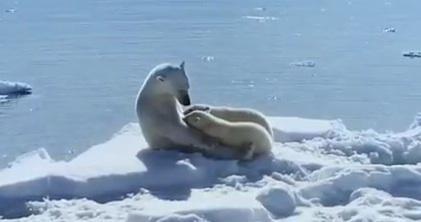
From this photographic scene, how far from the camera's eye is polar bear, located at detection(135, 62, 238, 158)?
18.5 ft

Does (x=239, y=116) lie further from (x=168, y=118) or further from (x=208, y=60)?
(x=208, y=60)

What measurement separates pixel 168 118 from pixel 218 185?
79 cm

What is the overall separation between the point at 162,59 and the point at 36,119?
13.7 ft

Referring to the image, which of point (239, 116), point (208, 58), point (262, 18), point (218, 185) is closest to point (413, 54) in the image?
point (208, 58)

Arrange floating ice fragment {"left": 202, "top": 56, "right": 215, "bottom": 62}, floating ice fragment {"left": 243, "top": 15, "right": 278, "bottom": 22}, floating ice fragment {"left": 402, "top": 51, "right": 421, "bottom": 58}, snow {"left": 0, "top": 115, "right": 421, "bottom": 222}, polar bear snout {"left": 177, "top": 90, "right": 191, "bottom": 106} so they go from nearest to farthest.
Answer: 1. snow {"left": 0, "top": 115, "right": 421, "bottom": 222}
2. polar bear snout {"left": 177, "top": 90, "right": 191, "bottom": 106}
3. floating ice fragment {"left": 202, "top": 56, "right": 215, "bottom": 62}
4. floating ice fragment {"left": 402, "top": 51, "right": 421, "bottom": 58}
5. floating ice fragment {"left": 243, "top": 15, "right": 278, "bottom": 22}

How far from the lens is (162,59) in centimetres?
1193

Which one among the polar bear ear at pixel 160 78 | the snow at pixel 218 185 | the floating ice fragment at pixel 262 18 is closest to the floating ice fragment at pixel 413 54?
the floating ice fragment at pixel 262 18

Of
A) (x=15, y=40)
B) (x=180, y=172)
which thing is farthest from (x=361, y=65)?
(x=180, y=172)

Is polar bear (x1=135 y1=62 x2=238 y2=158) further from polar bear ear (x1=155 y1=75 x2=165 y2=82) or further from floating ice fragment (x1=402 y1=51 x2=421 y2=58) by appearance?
floating ice fragment (x1=402 y1=51 x2=421 y2=58)

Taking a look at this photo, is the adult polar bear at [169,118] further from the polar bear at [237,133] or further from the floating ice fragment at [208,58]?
the floating ice fragment at [208,58]

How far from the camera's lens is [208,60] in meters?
11.9

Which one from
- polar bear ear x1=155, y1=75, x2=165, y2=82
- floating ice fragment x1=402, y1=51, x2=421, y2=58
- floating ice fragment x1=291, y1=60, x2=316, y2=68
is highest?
floating ice fragment x1=402, y1=51, x2=421, y2=58

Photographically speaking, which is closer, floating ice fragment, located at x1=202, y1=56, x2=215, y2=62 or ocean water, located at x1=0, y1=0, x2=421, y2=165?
ocean water, located at x1=0, y1=0, x2=421, y2=165

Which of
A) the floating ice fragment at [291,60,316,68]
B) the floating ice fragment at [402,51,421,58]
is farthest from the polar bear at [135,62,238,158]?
the floating ice fragment at [402,51,421,58]
